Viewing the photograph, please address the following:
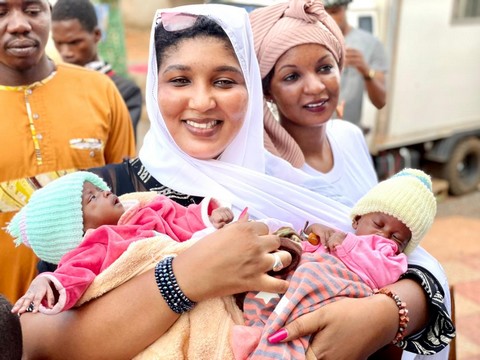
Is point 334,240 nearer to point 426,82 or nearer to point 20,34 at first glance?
point 20,34

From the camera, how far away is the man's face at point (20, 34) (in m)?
2.53

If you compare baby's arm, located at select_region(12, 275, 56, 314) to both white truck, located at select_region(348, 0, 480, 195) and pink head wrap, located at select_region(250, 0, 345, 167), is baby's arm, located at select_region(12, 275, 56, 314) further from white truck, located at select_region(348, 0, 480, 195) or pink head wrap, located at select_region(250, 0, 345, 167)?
white truck, located at select_region(348, 0, 480, 195)

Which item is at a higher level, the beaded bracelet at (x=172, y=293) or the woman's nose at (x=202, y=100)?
the woman's nose at (x=202, y=100)

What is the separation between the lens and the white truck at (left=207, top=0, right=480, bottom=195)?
6438 mm

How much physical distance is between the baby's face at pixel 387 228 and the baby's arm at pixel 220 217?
0.46 m

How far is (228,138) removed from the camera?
1.94 m

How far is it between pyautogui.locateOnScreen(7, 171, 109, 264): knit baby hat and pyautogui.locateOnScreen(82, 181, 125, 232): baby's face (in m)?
0.03

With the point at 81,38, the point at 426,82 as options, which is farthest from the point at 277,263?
the point at 426,82

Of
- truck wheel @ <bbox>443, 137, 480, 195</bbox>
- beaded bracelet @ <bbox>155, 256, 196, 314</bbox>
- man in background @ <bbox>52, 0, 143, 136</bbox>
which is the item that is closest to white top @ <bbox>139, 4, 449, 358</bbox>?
beaded bracelet @ <bbox>155, 256, 196, 314</bbox>

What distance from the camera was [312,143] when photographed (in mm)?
2436

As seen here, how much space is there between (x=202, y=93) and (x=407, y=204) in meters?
0.74

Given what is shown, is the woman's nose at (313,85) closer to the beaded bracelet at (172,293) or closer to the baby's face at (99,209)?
the baby's face at (99,209)

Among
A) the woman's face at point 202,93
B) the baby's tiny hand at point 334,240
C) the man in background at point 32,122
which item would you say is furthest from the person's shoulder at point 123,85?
the baby's tiny hand at point 334,240

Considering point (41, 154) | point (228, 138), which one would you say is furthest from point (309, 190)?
point (41, 154)
